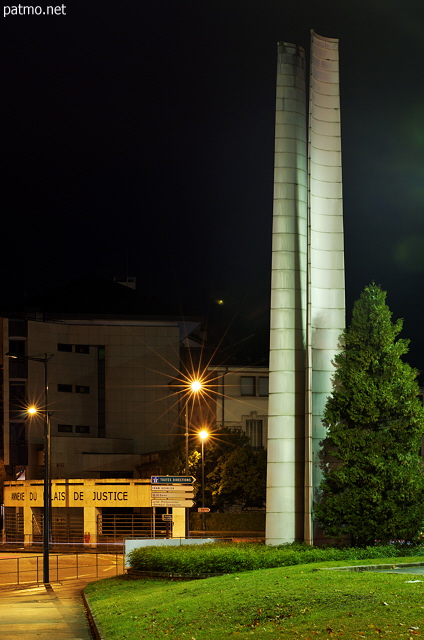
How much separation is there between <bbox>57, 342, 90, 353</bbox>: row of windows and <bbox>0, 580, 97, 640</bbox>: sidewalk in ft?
224

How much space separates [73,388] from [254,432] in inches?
772

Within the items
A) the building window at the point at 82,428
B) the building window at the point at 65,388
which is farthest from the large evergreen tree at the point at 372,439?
the building window at the point at 82,428

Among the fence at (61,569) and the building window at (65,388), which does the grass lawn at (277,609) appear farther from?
the building window at (65,388)

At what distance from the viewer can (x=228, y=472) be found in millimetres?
73750

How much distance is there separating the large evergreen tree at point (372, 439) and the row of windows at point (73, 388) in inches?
2801

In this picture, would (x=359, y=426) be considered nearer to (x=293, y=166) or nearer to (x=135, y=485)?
(x=293, y=166)

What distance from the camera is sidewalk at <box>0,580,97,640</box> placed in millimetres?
21312

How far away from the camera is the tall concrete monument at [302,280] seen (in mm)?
33406

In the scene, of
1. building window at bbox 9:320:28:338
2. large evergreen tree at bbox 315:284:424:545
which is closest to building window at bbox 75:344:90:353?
building window at bbox 9:320:28:338

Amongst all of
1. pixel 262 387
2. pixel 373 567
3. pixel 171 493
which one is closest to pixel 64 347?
pixel 262 387

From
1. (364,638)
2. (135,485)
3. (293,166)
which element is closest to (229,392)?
(135,485)

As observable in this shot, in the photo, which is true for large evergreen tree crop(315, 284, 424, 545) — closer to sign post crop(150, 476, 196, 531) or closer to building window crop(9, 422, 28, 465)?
sign post crop(150, 476, 196, 531)

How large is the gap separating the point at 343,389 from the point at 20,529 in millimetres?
57275

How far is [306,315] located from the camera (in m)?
34.4
